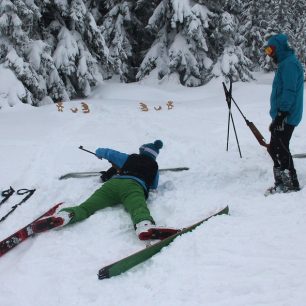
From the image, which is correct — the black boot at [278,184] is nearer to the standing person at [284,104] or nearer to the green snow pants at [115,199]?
the standing person at [284,104]

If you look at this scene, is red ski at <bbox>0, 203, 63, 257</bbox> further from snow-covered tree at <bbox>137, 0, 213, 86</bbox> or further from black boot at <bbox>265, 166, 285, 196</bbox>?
snow-covered tree at <bbox>137, 0, 213, 86</bbox>

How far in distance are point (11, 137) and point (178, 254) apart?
6.76 metres

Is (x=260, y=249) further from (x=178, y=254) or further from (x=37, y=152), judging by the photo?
(x=37, y=152)

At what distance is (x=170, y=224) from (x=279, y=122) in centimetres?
199

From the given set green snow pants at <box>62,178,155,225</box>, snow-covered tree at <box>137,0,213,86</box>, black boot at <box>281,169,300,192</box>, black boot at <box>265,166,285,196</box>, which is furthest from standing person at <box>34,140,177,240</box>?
snow-covered tree at <box>137,0,213,86</box>

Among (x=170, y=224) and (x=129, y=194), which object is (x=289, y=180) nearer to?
(x=170, y=224)

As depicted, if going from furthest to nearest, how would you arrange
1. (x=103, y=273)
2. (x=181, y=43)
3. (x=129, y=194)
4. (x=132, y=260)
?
(x=181, y=43) → (x=129, y=194) → (x=132, y=260) → (x=103, y=273)

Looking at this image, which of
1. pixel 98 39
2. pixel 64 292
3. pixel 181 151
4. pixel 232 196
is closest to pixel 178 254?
pixel 64 292

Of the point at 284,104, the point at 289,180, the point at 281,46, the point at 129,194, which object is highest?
the point at 281,46

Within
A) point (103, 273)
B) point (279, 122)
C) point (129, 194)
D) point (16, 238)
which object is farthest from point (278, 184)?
point (16, 238)

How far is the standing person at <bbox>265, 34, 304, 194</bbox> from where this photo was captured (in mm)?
5277

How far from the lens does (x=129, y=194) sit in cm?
524

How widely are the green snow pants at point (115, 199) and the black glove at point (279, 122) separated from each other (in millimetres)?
1973

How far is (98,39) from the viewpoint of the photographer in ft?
53.4
